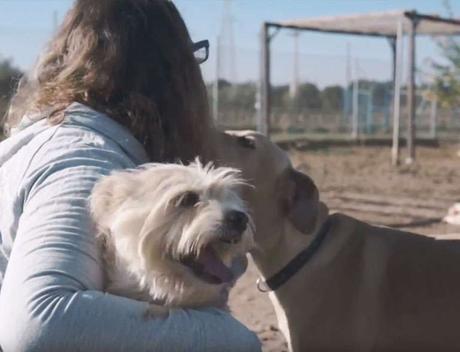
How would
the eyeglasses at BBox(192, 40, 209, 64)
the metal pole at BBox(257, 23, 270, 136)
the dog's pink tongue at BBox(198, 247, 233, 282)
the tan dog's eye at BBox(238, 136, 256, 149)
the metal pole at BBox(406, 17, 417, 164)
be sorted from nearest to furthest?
the dog's pink tongue at BBox(198, 247, 233, 282)
the eyeglasses at BBox(192, 40, 209, 64)
the tan dog's eye at BBox(238, 136, 256, 149)
the metal pole at BBox(406, 17, 417, 164)
the metal pole at BBox(257, 23, 270, 136)

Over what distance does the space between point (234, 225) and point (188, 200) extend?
86 millimetres

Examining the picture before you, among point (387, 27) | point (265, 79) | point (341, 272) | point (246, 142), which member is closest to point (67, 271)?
point (341, 272)

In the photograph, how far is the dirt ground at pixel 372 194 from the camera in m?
5.28

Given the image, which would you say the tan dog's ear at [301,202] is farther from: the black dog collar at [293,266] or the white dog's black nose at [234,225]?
the white dog's black nose at [234,225]

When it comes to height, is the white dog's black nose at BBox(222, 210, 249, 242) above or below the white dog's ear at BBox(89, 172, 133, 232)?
below

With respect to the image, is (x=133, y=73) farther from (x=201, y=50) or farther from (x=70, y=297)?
(x=70, y=297)

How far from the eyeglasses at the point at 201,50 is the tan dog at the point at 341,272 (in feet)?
5.34

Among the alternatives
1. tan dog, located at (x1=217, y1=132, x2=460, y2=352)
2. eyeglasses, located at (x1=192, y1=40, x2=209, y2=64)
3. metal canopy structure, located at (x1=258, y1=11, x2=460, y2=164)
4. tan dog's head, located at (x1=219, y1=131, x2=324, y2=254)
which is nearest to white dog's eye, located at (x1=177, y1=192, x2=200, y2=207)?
eyeglasses, located at (x1=192, y1=40, x2=209, y2=64)

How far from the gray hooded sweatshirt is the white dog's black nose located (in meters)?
0.16

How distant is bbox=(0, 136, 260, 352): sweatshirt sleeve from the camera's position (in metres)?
1.45

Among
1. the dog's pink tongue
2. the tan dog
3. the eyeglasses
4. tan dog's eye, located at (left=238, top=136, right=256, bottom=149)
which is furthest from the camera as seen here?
tan dog's eye, located at (left=238, top=136, right=256, bottom=149)

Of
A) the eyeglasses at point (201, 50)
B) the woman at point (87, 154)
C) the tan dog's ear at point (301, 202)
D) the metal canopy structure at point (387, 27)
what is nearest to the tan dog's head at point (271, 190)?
the tan dog's ear at point (301, 202)

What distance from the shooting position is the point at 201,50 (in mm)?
2219

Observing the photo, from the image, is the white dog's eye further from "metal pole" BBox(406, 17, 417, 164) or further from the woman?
"metal pole" BBox(406, 17, 417, 164)
